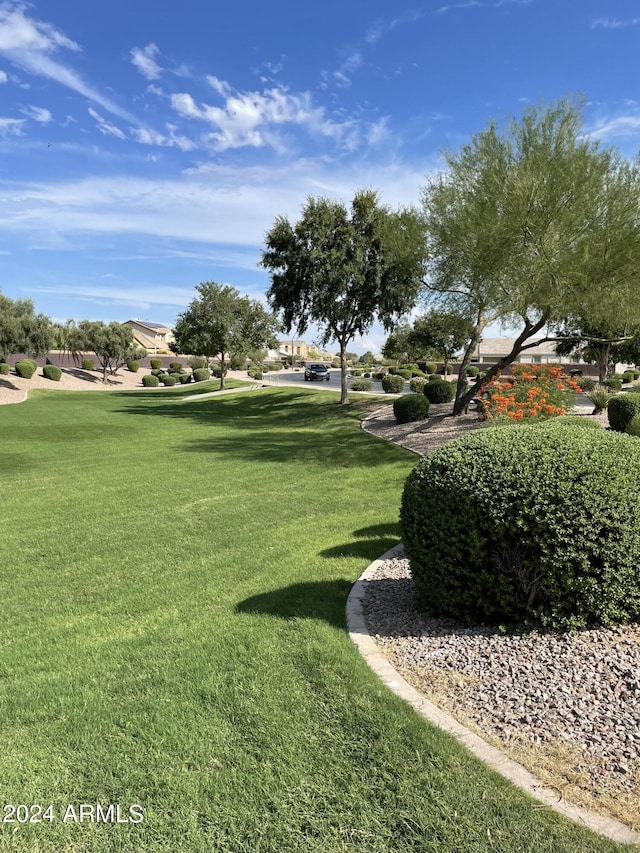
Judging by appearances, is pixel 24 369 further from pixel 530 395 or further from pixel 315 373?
pixel 530 395

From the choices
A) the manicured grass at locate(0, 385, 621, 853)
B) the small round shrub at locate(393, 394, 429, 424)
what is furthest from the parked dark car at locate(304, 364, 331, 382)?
the manicured grass at locate(0, 385, 621, 853)

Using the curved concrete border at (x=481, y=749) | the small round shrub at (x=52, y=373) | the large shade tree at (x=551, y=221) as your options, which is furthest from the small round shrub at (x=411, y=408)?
the small round shrub at (x=52, y=373)

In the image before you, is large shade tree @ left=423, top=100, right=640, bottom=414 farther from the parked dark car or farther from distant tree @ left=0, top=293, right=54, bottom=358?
the parked dark car

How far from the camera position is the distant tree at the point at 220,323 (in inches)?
1391

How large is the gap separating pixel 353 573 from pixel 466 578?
1.61 m

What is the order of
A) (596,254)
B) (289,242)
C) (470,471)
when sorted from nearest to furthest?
(470,471), (596,254), (289,242)

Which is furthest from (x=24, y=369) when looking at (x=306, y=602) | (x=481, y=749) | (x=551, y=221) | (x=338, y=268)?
(x=481, y=749)

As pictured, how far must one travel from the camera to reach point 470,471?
3307mm

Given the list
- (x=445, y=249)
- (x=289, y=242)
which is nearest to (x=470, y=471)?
(x=445, y=249)

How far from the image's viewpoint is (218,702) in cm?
279

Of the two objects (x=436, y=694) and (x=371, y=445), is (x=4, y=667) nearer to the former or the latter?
(x=436, y=694)

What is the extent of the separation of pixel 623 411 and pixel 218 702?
476 inches

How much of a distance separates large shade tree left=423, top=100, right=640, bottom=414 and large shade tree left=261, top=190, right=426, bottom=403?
7.69m

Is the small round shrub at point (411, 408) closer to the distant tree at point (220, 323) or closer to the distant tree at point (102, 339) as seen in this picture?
the distant tree at point (220, 323)
